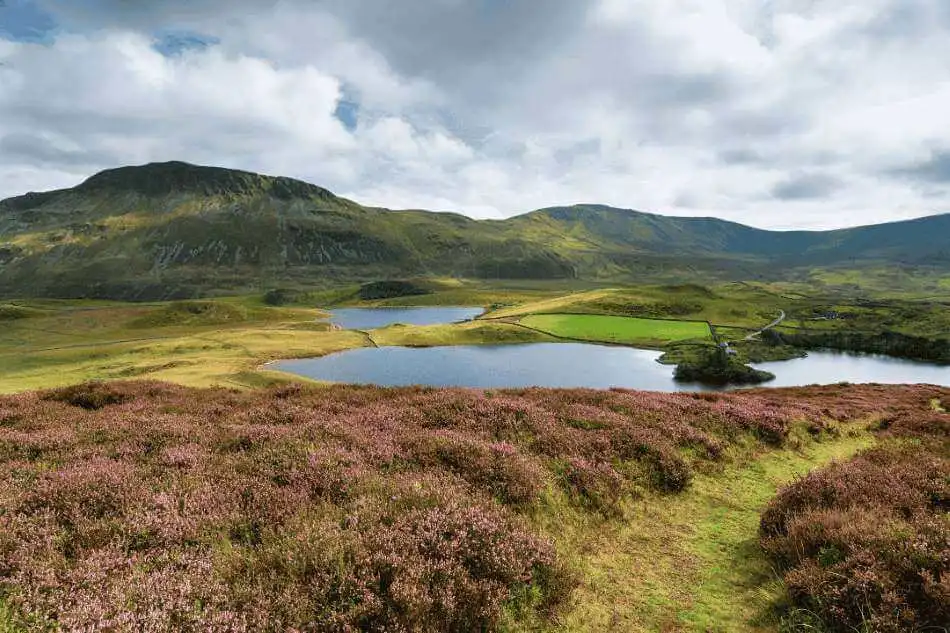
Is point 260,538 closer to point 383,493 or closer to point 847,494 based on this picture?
point 383,493

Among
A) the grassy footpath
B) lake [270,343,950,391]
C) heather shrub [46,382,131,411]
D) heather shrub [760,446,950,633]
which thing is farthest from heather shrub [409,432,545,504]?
lake [270,343,950,391]

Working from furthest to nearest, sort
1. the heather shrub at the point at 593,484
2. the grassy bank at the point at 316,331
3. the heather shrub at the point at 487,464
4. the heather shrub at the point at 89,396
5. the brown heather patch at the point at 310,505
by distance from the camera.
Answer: the grassy bank at the point at 316,331, the heather shrub at the point at 89,396, the heather shrub at the point at 593,484, the heather shrub at the point at 487,464, the brown heather patch at the point at 310,505

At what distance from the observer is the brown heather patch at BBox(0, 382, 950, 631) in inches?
260

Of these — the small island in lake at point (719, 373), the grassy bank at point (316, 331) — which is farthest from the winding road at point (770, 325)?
the small island in lake at point (719, 373)

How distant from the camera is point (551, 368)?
323 feet

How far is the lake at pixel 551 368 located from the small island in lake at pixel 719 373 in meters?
2.37

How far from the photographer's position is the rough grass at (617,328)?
130m

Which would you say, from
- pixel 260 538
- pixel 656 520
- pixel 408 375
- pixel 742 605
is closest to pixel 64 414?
pixel 260 538

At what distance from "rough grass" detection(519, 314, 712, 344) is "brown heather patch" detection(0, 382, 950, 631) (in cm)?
11668

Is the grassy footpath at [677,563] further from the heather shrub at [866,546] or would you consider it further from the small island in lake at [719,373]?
the small island in lake at [719,373]

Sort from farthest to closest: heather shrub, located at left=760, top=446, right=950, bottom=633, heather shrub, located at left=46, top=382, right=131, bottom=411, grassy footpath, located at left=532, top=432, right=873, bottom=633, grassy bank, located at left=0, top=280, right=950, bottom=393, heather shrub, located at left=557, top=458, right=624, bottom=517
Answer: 1. grassy bank, located at left=0, top=280, right=950, bottom=393
2. heather shrub, located at left=46, top=382, right=131, bottom=411
3. heather shrub, located at left=557, top=458, right=624, bottom=517
4. grassy footpath, located at left=532, top=432, right=873, bottom=633
5. heather shrub, located at left=760, top=446, right=950, bottom=633

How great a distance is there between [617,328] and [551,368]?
5176cm

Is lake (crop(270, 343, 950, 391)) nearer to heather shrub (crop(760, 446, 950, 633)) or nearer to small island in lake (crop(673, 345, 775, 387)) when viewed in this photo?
small island in lake (crop(673, 345, 775, 387))

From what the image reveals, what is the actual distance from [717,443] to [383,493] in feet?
42.9
